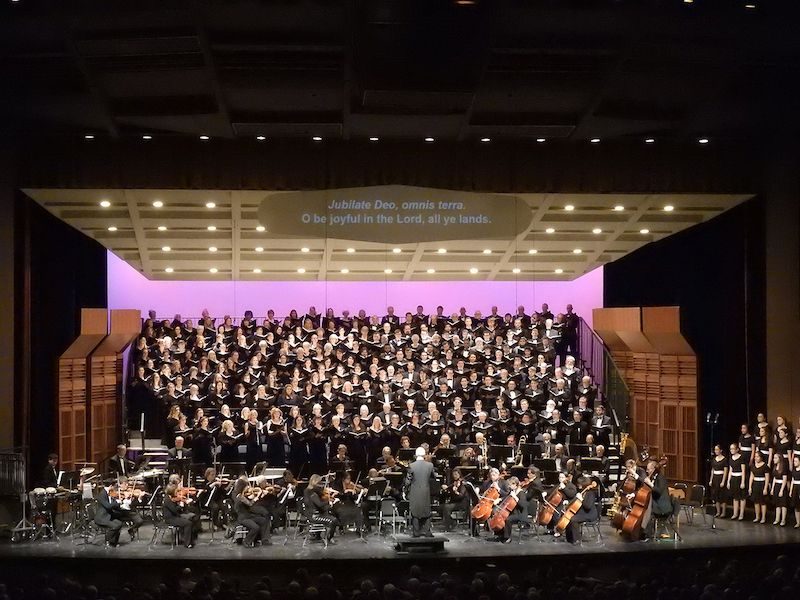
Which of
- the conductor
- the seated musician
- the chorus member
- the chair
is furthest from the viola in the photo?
the seated musician

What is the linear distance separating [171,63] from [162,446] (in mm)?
6631

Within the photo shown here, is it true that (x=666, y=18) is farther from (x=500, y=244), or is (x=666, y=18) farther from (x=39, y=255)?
(x=39, y=255)

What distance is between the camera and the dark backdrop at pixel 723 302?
14.9 meters

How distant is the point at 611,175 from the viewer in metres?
14.5

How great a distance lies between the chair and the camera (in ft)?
39.7

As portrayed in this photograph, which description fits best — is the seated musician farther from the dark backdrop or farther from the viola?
the dark backdrop

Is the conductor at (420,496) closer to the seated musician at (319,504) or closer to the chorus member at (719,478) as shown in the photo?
the seated musician at (319,504)

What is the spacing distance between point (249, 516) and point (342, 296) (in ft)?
25.8

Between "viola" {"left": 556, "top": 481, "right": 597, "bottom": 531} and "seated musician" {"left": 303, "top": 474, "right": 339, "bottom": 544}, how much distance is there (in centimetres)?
270

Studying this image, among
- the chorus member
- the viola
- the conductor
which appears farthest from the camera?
the chorus member

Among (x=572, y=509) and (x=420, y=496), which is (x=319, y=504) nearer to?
(x=420, y=496)

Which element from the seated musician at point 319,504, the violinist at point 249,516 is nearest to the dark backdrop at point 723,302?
the seated musician at point 319,504

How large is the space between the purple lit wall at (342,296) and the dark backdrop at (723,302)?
2.63 m

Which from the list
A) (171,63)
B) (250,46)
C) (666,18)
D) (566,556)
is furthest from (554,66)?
(566,556)
